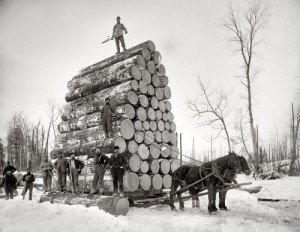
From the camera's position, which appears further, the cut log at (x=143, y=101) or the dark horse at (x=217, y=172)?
the cut log at (x=143, y=101)

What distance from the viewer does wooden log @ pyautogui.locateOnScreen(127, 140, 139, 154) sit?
9620 mm

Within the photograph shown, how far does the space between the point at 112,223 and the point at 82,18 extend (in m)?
5.73

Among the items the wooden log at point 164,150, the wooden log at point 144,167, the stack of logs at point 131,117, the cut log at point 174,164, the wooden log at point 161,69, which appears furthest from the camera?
the wooden log at point 161,69

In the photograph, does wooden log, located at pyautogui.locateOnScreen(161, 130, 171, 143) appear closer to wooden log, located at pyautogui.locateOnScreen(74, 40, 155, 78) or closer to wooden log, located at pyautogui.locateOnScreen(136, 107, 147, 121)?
wooden log, located at pyautogui.locateOnScreen(136, 107, 147, 121)

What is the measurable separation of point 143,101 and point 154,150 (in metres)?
1.98

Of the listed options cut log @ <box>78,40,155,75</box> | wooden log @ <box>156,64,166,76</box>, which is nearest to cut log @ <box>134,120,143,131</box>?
wooden log @ <box>156,64,166,76</box>

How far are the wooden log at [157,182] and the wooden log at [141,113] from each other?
2.28 metres

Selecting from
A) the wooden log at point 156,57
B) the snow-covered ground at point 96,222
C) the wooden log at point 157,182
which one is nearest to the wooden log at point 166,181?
the wooden log at point 157,182

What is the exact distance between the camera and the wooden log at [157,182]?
33.7ft

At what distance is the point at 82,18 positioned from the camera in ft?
25.7

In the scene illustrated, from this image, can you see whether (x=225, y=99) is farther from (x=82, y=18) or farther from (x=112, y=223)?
(x=112, y=223)

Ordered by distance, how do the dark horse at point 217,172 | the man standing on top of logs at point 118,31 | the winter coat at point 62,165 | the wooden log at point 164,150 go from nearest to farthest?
the dark horse at point 217,172 < the winter coat at point 62,165 < the wooden log at point 164,150 < the man standing on top of logs at point 118,31

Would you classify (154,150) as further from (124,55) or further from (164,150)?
(124,55)

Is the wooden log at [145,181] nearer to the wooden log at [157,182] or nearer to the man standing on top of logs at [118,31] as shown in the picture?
the wooden log at [157,182]
